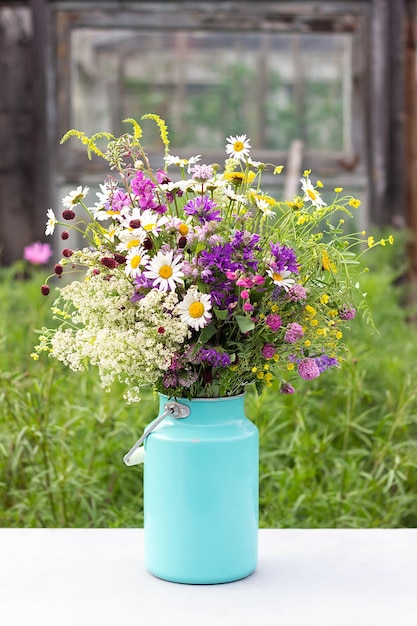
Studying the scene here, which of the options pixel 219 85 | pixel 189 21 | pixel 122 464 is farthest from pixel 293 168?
pixel 122 464

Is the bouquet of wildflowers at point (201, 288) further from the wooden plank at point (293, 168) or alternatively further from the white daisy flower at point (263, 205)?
the wooden plank at point (293, 168)

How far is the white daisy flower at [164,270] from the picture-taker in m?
0.98

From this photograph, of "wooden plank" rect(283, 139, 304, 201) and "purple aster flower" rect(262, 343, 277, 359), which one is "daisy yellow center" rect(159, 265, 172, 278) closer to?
"purple aster flower" rect(262, 343, 277, 359)

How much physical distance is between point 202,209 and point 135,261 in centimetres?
10

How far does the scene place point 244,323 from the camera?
986 millimetres

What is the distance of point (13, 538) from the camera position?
120 centimetres

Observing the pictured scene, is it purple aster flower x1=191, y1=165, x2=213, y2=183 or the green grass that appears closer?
purple aster flower x1=191, y1=165, x2=213, y2=183

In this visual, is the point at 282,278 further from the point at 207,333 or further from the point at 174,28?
the point at 174,28

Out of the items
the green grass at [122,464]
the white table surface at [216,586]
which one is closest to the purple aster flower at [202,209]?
the white table surface at [216,586]

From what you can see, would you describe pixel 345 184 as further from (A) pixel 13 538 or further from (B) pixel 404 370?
(A) pixel 13 538

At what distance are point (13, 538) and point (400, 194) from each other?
3.82m

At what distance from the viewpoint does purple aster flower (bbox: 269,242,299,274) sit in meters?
1.01

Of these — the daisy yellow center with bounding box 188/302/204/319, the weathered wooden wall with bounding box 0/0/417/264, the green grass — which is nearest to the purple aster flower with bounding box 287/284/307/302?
the daisy yellow center with bounding box 188/302/204/319

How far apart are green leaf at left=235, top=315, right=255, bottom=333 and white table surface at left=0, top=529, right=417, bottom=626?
1.03ft
